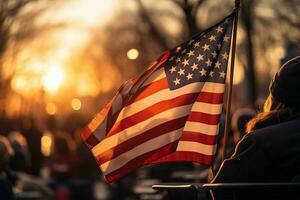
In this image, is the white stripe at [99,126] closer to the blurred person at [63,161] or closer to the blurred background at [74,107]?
the blurred background at [74,107]

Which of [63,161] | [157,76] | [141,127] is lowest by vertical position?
[63,161]

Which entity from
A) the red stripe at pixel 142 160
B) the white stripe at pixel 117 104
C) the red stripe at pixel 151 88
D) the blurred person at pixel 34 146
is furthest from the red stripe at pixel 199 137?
the blurred person at pixel 34 146

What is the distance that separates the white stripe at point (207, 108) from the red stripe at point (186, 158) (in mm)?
284

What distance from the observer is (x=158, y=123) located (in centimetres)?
695

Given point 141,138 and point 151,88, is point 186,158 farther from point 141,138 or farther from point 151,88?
point 151,88

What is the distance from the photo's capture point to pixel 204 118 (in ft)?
22.8

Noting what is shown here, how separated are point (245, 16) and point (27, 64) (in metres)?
35.2

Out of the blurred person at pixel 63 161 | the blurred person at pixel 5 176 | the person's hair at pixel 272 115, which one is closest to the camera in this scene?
the person's hair at pixel 272 115

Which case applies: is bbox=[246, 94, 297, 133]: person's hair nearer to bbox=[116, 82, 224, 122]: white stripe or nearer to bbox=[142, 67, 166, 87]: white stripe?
bbox=[116, 82, 224, 122]: white stripe

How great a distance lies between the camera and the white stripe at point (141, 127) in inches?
273

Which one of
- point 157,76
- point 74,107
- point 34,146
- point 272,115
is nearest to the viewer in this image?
point 272,115

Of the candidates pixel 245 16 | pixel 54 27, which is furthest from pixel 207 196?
pixel 54 27

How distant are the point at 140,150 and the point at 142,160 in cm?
6

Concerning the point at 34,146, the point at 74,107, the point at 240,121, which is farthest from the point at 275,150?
the point at 74,107
